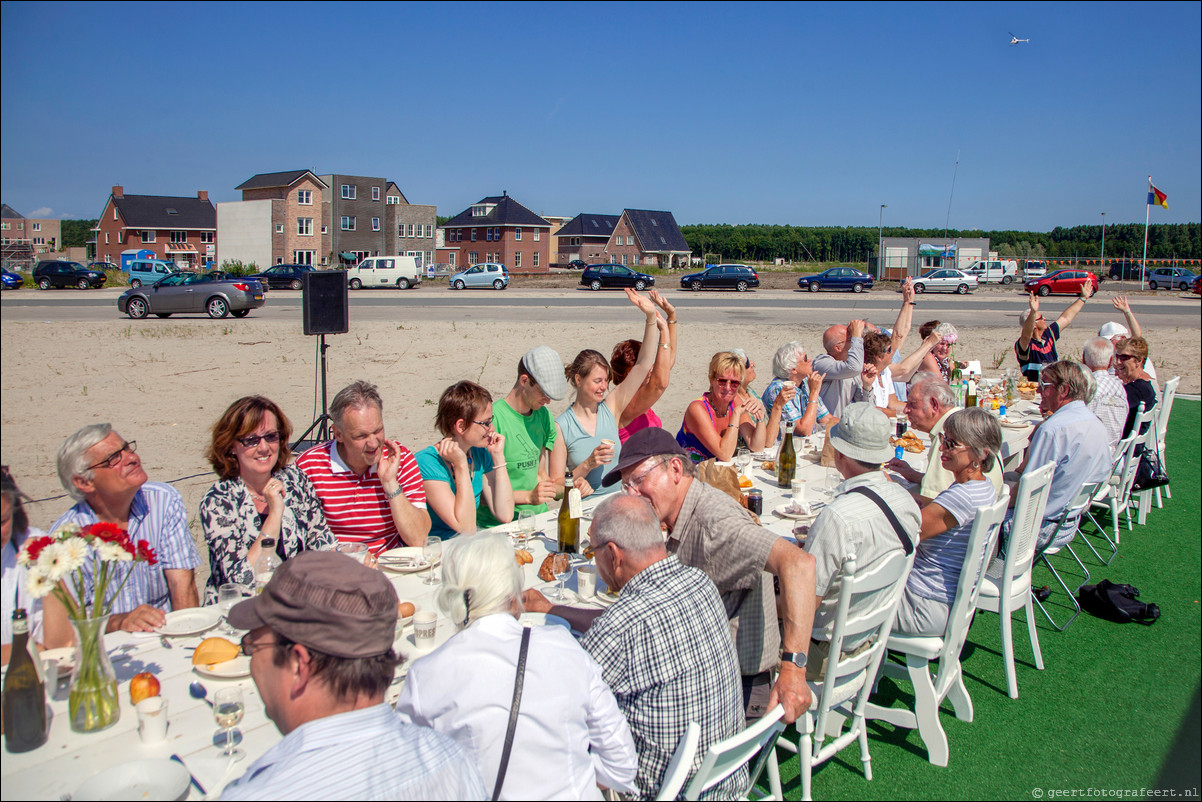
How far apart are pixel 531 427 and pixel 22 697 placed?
9.85 feet

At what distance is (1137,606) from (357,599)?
197 inches

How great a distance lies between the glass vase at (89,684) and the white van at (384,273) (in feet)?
124

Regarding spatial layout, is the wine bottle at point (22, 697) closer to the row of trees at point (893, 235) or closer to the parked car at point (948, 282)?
the parked car at point (948, 282)

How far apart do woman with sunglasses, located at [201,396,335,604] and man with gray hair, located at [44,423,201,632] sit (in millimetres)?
156

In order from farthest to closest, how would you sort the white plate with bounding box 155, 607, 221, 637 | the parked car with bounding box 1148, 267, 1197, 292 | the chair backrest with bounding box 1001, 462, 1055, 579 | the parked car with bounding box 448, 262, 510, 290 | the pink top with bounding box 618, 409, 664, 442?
the parked car with bounding box 1148, 267, 1197, 292, the parked car with bounding box 448, 262, 510, 290, the pink top with bounding box 618, 409, 664, 442, the chair backrest with bounding box 1001, 462, 1055, 579, the white plate with bounding box 155, 607, 221, 637

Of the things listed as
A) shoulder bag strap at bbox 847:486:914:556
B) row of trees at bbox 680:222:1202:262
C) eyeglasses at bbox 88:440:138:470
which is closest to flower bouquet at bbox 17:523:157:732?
eyeglasses at bbox 88:440:138:470

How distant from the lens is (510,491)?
4133mm

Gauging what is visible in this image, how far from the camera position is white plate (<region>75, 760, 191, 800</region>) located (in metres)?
1.77

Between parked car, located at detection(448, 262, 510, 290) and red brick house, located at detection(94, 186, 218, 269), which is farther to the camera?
red brick house, located at detection(94, 186, 218, 269)

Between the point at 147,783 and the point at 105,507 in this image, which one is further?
the point at 105,507

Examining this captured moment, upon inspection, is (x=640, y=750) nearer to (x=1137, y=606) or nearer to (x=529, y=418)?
(x=529, y=418)

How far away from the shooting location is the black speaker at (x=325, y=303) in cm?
790

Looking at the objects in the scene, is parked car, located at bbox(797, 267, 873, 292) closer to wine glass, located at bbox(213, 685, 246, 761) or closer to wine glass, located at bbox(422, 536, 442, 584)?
wine glass, located at bbox(422, 536, 442, 584)

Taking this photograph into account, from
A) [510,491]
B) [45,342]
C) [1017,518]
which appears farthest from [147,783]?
[45,342]
